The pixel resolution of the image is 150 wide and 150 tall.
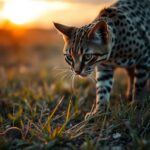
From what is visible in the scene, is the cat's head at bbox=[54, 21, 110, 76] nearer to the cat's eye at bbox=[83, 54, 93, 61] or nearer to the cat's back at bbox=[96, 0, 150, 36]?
the cat's eye at bbox=[83, 54, 93, 61]

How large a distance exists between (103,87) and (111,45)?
80 centimetres

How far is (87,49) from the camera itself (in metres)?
5.18

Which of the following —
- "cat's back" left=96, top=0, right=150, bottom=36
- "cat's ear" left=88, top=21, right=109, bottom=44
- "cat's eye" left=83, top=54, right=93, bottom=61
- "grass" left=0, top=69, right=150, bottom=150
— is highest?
"cat's back" left=96, top=0, right=150, bottom=36

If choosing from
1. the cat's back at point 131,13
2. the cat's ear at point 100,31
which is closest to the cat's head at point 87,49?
the cat's ear at point 100,31

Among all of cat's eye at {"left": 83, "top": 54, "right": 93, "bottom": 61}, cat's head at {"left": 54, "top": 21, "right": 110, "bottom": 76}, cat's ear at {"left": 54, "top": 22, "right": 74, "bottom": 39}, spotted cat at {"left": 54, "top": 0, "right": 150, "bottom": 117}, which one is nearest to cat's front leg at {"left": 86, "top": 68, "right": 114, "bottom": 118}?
spotted cat at {"left": 54, "top": 0, "right": 150, "bottom": 117}

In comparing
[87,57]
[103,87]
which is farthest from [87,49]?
[103,87]

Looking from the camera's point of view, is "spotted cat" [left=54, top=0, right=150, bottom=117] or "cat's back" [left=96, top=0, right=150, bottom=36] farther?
"cat's back" [left=96, top=0, right=150, bottom=36]

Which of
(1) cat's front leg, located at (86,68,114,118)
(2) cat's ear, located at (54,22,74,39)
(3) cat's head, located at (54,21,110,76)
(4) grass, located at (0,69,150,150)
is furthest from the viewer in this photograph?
(1) cat's front leg, located at (86,68,114,118)

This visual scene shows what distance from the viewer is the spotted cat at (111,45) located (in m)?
5.16

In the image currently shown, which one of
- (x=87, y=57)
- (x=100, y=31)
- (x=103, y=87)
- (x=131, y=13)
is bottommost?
(x=103, y=87)

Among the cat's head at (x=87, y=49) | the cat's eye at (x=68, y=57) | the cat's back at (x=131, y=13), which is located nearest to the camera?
the cat's head at (x=87, y=49)

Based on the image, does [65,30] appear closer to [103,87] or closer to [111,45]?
[111,45]

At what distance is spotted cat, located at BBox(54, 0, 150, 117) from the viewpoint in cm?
516

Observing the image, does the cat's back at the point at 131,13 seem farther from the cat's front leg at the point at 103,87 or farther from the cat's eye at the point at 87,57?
the cat's front leg at the point at 103,87
